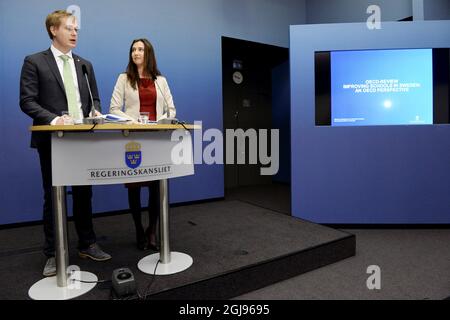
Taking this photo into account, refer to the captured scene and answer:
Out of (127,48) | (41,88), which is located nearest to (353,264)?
(41,88)

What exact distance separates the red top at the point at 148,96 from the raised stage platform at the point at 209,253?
0.97 meters

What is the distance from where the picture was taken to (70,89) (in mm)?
1877

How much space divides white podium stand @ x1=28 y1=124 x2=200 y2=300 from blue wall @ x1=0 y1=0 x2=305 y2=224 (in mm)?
1626

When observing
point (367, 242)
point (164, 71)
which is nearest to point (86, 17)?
point (164, 71)

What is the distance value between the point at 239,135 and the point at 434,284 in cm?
369

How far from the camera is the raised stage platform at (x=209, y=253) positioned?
5.55 feet

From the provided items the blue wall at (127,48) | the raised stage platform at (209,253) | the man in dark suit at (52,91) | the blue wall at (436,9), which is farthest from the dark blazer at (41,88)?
the blue wall at (436,9)

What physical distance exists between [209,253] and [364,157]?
1.84 m

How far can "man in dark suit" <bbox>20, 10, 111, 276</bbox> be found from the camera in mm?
1763

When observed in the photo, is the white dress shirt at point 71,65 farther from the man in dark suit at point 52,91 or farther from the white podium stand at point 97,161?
the white podium stand at point 97,161

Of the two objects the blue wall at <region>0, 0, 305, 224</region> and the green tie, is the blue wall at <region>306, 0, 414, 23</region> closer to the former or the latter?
the blue wall at <region>0, 0, 305, 224</region>

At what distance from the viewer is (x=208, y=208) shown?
11.7 feet
